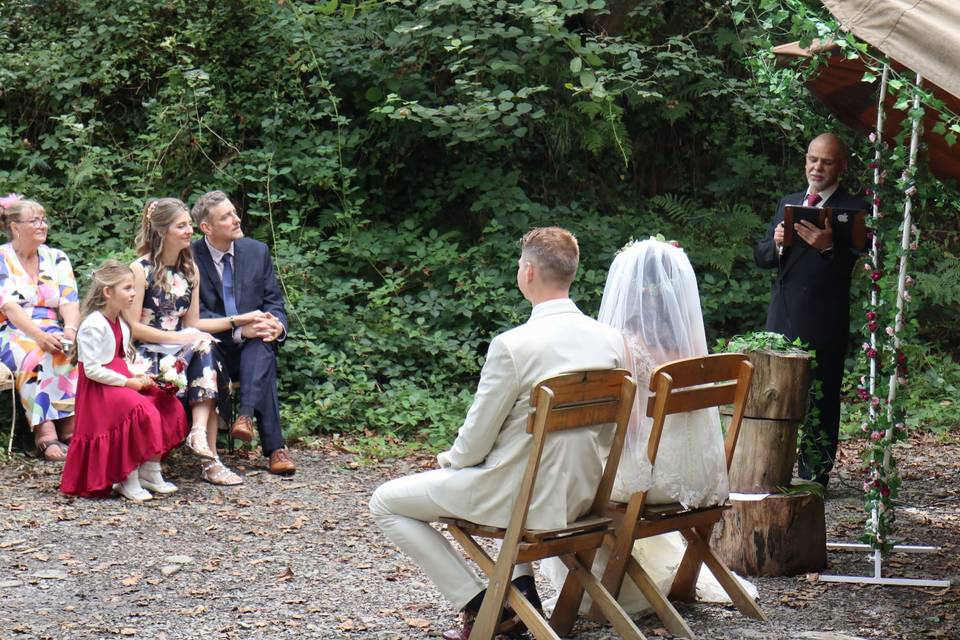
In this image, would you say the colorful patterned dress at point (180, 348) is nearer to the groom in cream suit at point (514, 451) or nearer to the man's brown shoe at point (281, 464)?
the man's brown shoe at point (281, 464)

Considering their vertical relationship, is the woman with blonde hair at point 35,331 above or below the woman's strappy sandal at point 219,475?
above

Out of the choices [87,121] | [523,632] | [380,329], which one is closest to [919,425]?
[380,329]

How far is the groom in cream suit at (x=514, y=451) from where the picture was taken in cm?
414

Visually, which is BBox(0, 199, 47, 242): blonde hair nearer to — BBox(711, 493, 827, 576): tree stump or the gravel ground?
the gravel ground

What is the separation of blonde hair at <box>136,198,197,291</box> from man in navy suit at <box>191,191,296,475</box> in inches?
8.9

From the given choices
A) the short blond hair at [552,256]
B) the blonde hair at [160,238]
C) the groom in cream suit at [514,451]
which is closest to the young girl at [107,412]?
the blonde hair at [160,238]

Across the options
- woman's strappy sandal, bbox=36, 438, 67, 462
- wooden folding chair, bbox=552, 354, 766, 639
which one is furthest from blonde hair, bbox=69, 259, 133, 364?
wooden folding chair, bbox=552, 354, 766, 639

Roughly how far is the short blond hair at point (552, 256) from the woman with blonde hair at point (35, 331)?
180 inches

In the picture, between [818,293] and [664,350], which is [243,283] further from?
[664,350]

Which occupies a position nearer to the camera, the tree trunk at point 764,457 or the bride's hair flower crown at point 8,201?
the tree trunk at point 764,457

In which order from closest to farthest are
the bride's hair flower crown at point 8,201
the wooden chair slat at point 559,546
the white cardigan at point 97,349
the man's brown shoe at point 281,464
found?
1. the wooden chair slat at point 559,546
2. the white cardigan at point 97,349
3. the man's brown shoe at point 281,464
4. the bride's hair flower crown at point 8,201

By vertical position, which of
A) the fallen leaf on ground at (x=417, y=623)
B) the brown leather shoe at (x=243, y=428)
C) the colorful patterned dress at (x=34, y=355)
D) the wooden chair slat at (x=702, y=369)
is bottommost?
the fallen leaf on ground at (x=417, y=623)

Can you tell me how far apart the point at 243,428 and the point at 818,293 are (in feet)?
12.0

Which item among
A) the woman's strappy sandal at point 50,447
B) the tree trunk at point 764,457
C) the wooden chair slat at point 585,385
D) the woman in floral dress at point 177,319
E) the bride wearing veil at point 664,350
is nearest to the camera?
the wooden chair slat at point 585,385
